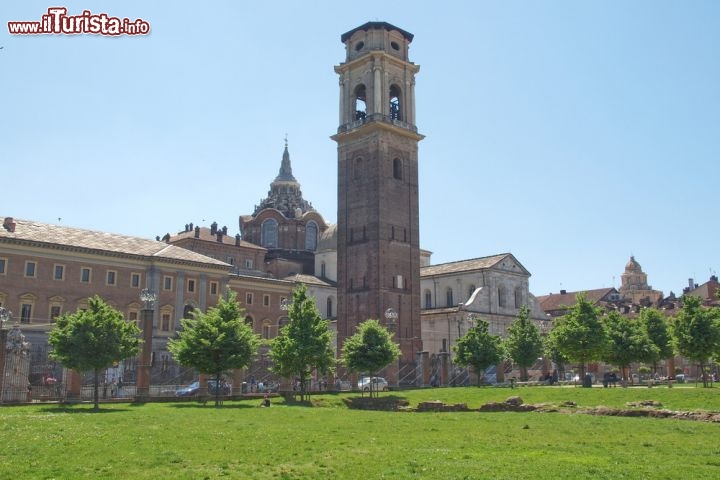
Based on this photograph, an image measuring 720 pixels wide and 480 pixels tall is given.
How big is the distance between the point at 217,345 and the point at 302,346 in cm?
599

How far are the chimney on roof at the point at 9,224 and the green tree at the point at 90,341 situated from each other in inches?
960

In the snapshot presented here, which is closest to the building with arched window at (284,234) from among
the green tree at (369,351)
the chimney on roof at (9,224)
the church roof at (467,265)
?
the church roof at (467,265)

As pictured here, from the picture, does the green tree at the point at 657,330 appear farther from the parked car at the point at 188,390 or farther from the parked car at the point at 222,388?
the parked car at the point at 188,390

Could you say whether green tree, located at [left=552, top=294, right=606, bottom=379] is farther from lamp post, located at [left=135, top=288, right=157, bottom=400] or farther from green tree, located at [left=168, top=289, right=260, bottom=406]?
lamp post, located at [left=135, top=288, right=157, bottom=400]

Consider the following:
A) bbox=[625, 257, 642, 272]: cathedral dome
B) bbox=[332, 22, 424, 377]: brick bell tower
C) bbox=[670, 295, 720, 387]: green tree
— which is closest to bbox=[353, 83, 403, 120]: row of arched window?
bbox=[332, 22, 424, 377]: brick bell tower

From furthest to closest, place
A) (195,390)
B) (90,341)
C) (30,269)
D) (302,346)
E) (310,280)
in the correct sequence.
A: (310,280), (30,269), (302,346), (195,390), (90,341)

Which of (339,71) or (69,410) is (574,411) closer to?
(69,410)

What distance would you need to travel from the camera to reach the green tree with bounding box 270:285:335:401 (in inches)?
1547

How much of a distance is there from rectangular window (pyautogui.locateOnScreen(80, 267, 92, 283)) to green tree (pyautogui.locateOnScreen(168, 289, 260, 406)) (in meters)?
23.6

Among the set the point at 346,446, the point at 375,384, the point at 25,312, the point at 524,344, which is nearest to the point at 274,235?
the point at 25,312

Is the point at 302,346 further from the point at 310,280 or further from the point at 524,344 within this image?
the point at 310,280

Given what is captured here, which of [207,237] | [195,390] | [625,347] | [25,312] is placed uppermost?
[207,237]

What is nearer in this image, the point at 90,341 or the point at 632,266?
the point at 90,341

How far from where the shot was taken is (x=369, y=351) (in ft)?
137
